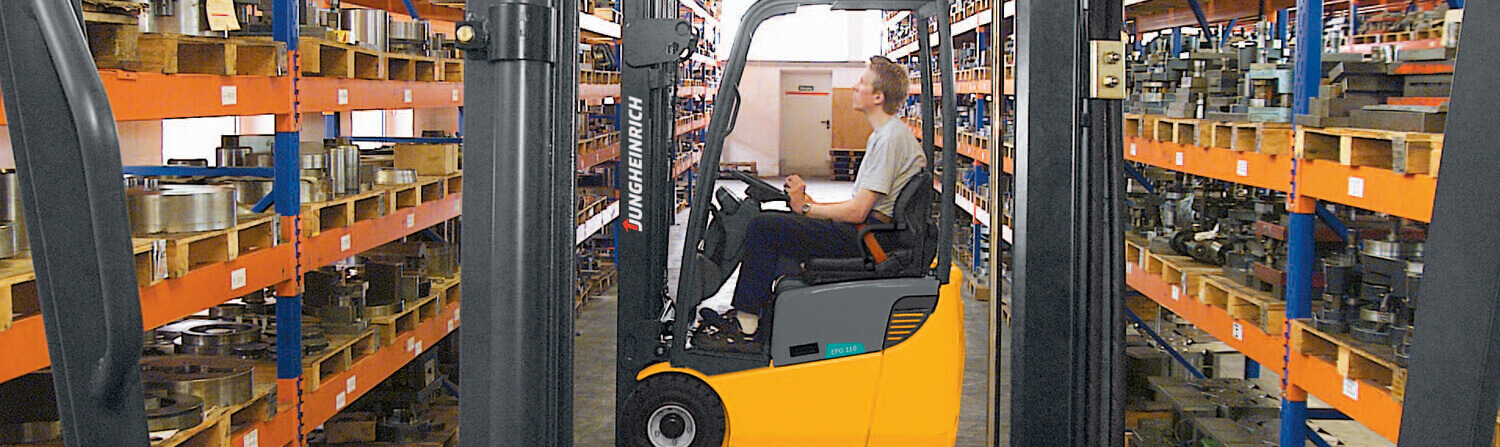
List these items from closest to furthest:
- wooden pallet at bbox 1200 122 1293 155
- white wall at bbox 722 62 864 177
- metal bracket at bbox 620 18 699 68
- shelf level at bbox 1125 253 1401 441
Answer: shelf level at bbox 1125 253 1401 441, wooden pallet at bbox 1200 122 1293 155, metal bracket at bbox 620 18 699 68, white wall at bbox 722 62 864 177

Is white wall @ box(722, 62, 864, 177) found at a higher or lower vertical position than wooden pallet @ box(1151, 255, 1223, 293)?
higher

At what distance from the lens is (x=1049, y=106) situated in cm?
250

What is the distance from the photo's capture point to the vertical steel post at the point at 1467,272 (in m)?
1.31

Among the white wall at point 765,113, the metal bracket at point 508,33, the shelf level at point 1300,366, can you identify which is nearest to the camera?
the metal bracket at point 508,33

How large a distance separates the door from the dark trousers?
69.7ft

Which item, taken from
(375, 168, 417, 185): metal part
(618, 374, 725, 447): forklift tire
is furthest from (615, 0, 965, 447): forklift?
(375, 168, 417, 185): metal part

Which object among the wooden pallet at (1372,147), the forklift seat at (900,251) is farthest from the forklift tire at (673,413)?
the wooden pallet at (1372,147)

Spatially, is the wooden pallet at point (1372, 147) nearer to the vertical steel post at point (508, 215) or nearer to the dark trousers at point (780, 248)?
the dark trousers at point (780, 248)

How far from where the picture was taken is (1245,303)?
17.2 ft

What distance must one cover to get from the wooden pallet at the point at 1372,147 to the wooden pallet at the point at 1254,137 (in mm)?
166

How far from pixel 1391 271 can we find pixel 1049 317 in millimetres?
2458

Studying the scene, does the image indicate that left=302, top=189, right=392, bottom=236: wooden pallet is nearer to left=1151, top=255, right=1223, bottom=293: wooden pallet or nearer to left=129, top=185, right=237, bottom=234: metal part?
left=129, top=185, right=237, bottom=234: metal part

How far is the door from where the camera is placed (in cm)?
2717

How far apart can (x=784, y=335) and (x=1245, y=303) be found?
1994 millimetres
